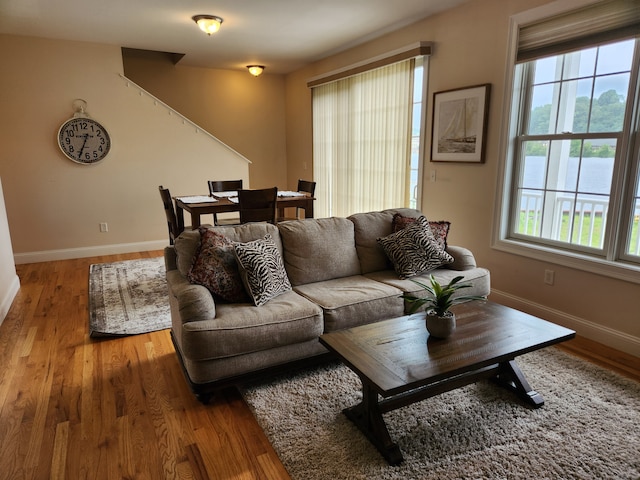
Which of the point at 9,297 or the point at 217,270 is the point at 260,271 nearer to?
the point at 217,270

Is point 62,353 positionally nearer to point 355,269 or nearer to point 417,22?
point 355,269

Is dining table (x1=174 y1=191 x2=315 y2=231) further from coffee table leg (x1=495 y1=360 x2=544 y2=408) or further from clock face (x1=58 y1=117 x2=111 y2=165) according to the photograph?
coffee table leg (x1=495 y1=360 x2=544 y2=408)

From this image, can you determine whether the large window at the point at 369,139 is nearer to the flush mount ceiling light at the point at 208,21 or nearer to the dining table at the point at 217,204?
the dining table at the point at 217,204

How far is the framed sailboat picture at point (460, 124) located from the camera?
357 centimetres

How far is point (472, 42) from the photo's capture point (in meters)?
3.59

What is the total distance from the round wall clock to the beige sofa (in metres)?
3.19

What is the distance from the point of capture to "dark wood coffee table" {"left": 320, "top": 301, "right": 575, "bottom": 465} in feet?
5.82

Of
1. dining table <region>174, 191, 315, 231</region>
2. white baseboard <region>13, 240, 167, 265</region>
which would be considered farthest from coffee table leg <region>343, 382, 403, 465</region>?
white baseboard <region>13, 240, 167, 265</region>

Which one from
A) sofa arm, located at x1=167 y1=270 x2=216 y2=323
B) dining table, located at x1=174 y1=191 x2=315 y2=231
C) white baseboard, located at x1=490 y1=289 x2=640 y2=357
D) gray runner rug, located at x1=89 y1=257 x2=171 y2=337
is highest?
dining table, located at x1=174 y1=191 x2=315 y2=231

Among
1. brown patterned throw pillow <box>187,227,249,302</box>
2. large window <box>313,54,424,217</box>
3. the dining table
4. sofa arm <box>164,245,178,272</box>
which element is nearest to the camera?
brown patterned throw pillow <box>187,227,249,302</box>

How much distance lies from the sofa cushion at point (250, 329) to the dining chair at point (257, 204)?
4.69 feet

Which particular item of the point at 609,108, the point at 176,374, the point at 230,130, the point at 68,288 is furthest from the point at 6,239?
the point at 609,108

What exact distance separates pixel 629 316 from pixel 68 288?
4.83 meters

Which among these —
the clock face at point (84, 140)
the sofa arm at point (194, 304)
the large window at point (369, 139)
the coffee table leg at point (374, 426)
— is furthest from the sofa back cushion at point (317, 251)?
the clock face at point (84, 140)
